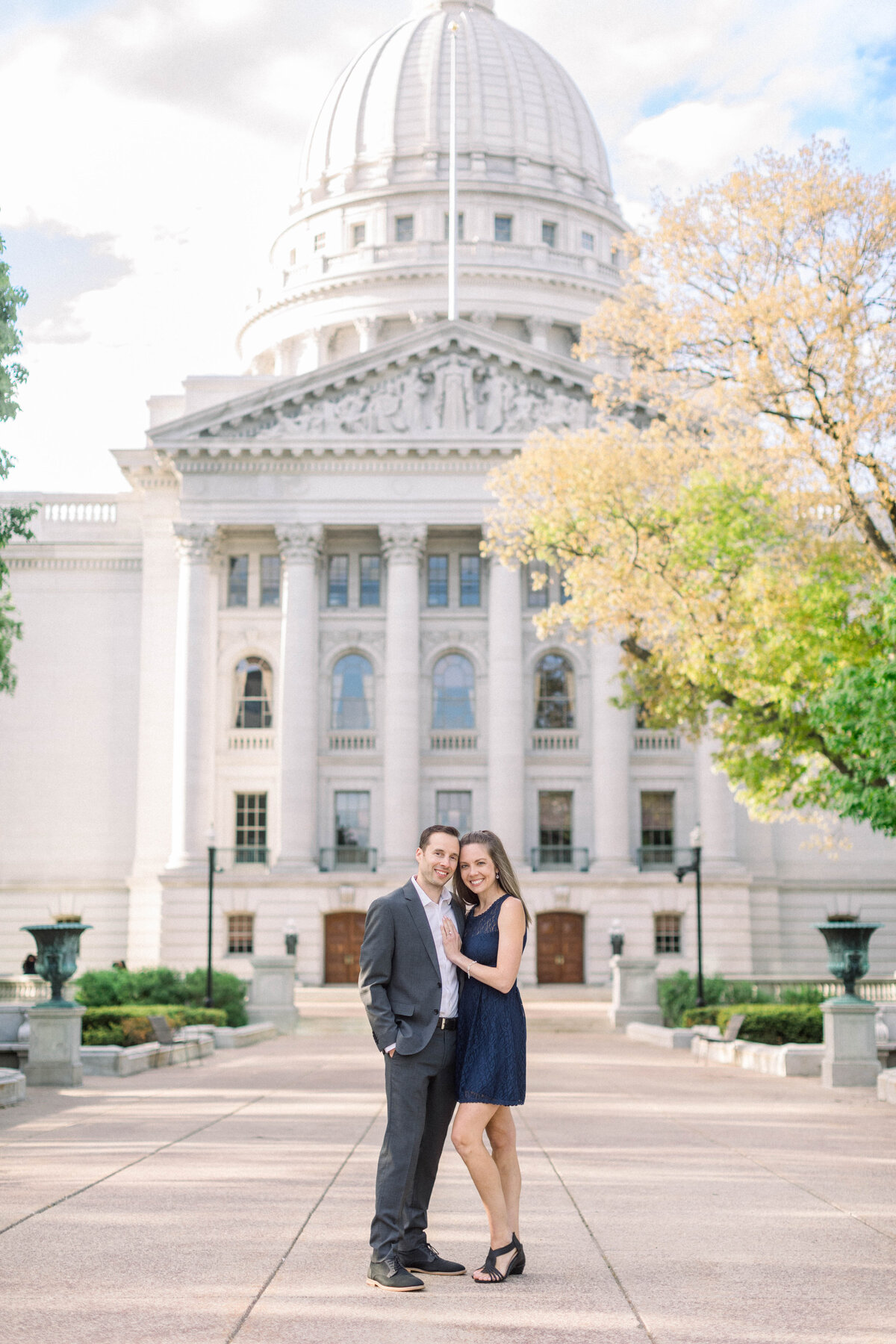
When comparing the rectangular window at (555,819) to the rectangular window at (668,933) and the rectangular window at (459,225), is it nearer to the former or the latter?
the rectangular window at (668,933)

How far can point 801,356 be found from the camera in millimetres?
23266

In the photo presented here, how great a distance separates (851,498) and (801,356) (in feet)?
7.67

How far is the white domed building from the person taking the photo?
54.2 m


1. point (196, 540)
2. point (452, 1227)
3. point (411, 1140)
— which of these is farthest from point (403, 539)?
point (411, 1140)

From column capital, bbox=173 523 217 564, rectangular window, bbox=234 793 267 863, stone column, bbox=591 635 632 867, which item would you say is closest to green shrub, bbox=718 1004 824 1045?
stone column, bbox=591 635 632 867

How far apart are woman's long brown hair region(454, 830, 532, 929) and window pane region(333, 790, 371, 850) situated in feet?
156

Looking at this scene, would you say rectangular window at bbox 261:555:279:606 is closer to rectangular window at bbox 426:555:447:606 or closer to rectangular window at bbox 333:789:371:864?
rectangular window at bbox 426:555:447:606

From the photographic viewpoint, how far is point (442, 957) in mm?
8180

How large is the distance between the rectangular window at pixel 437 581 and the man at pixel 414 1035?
4933cm

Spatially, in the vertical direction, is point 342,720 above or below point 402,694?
below

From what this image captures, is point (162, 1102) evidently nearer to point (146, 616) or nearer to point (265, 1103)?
point (265, 1103)

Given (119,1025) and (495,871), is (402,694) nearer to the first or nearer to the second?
(119,1025)

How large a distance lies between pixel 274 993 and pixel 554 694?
68.5 feet

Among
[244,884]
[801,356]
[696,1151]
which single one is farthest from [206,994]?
[696,1151]
